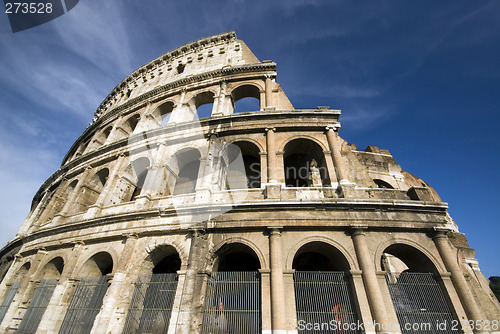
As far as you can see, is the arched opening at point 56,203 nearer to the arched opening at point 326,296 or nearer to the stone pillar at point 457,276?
the arched opening at point 326,296

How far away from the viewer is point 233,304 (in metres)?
6.69

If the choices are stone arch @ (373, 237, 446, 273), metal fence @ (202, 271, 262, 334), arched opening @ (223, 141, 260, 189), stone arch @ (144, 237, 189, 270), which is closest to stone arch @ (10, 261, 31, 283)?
stone arch @ (144, 237, 189, 270)

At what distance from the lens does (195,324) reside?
6.31 meters

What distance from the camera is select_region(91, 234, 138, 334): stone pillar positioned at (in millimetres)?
6883

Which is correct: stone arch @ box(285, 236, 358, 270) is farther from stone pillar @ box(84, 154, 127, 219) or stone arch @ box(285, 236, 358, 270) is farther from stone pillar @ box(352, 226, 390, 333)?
stone pillar @ box(84, 154, 127, 219)

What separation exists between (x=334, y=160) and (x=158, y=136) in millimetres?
8476

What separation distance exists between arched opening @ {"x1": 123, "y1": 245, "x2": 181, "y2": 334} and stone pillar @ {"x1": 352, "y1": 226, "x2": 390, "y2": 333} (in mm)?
5888

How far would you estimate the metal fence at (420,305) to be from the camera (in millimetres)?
6254

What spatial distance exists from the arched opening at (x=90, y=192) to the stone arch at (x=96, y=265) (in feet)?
12.7

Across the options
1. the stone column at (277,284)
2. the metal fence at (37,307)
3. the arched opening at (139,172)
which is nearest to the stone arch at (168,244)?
the stone column at (277,284)

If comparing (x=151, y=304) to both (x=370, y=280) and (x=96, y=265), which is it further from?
(x=370, y=280)

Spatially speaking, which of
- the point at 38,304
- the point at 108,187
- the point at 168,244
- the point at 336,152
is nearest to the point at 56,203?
the point at 108,187

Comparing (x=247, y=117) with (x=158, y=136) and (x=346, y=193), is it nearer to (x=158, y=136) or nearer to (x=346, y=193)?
(x=158, y=136)

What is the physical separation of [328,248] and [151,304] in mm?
6119
